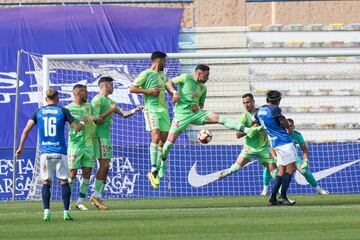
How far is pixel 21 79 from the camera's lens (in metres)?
27.4

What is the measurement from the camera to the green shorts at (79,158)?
60.8 feet

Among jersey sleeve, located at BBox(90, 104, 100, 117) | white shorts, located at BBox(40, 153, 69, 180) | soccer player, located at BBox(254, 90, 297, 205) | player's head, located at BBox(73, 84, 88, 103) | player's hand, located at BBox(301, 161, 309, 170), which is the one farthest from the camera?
player's hand, located at BBox(301, 161, 309, 170)

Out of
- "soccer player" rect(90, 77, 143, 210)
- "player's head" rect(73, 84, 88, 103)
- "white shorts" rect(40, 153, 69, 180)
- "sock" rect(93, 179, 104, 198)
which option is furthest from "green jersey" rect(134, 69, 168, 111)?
"white shorts" rect(40, 153, 69, 180)

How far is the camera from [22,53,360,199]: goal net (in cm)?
2481

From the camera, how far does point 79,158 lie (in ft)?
60.8

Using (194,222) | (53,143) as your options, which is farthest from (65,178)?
(194,222)

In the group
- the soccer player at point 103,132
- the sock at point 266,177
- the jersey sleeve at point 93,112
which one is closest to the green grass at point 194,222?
the soccer player at point 103,132

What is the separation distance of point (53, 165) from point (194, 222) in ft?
8.09

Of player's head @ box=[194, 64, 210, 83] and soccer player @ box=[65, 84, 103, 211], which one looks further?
player's head @ box=[194, 64, 210, 83]

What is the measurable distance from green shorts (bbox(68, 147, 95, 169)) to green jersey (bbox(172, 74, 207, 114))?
2.34 metres

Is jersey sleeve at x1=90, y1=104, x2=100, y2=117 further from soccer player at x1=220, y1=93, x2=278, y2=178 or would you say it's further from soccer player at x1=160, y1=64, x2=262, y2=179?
soccer player at x1=220, y1=93, x2=278, y2=178

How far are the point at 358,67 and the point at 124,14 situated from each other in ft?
22.0

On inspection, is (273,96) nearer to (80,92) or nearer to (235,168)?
(80,92)

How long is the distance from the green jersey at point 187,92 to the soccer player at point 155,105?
358 mm
